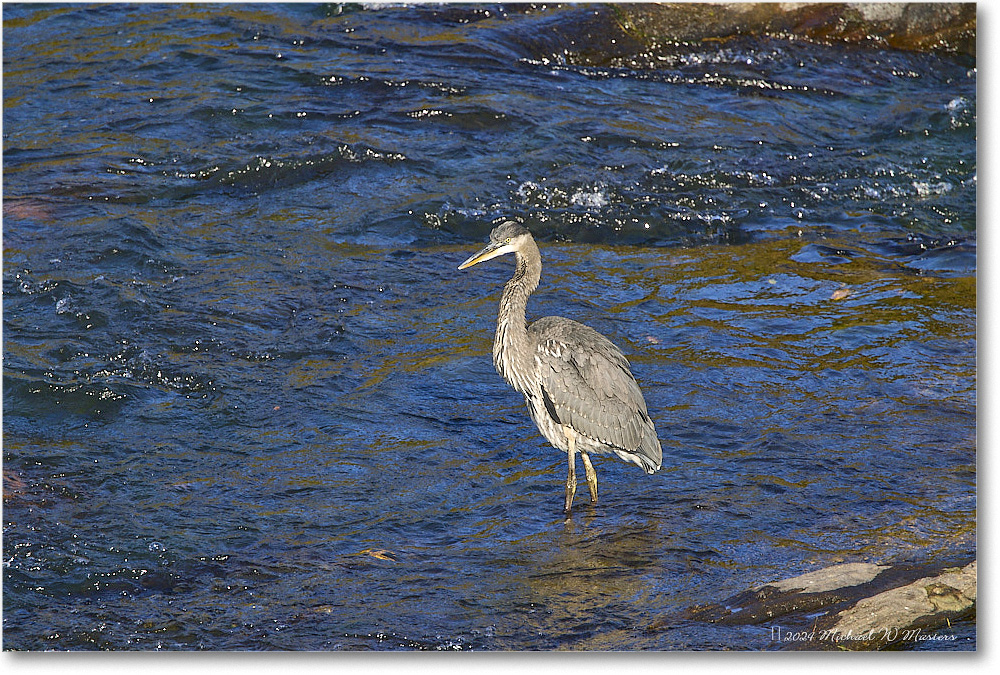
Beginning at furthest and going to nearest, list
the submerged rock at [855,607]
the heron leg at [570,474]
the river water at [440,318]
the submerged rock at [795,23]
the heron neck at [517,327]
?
the submerged rock at [795,23] → the heron neck at [517,327] → the heron leg at [570,474] → the river water at [440,318] → the submerged rock at [855,607]

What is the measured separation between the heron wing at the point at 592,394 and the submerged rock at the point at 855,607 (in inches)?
36.4

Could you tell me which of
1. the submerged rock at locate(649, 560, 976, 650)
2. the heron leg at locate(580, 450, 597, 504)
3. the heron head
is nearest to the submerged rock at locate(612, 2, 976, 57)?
the heron head

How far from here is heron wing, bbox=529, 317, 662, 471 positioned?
164 inches

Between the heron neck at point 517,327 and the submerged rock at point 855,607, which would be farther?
the heron neck at point 517,327

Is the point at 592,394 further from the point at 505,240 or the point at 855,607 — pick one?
the point at 855,607

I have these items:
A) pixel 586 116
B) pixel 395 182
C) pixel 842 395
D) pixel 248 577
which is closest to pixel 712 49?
pixel 586 116

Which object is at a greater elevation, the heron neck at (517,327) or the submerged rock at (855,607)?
Answer: the heron neck at (517,327)

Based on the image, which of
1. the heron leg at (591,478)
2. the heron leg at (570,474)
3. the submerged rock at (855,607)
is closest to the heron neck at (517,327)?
the heron leg at (570,474)

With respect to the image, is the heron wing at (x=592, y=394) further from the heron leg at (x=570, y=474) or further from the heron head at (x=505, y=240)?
the heron head at (x=505, y=240)

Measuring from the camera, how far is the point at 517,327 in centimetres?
425

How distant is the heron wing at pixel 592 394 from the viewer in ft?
13.6

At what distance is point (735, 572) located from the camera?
3.55 m

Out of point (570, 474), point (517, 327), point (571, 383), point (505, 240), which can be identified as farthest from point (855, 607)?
point (505, 240)

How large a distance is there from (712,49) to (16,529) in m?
5.84
